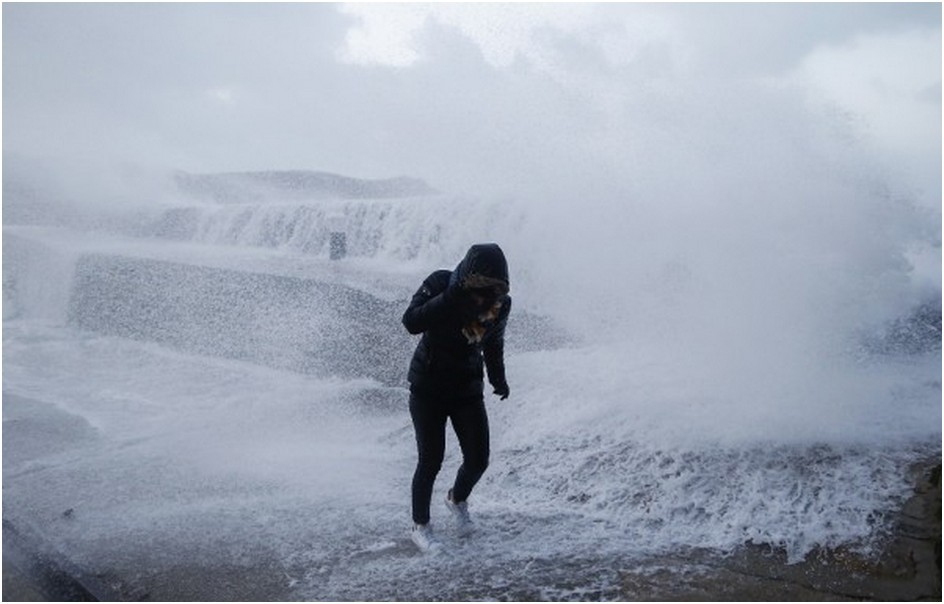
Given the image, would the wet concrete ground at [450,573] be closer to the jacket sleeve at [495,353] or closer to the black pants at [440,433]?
the black pants at [440,433]

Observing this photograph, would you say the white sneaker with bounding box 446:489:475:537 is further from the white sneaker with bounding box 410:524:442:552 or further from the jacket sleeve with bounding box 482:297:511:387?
the jacket sleeve with bounding box 482:297:511:387

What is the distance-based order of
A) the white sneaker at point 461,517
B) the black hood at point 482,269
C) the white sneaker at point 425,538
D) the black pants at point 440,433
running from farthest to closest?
the white sneaker at point 461,517 < the white sneaker at point 425,538 < the black pants at point 440,433 < the black hood at point 482,269

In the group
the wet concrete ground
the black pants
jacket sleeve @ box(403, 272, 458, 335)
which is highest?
jacket sleeve @ box(403, 272, 458, 335)

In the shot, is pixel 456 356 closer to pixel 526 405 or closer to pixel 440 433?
pixel 440 433

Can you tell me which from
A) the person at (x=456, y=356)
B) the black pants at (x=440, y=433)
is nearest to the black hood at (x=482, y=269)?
the person at (x=456, y=356)

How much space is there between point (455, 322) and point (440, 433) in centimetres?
64

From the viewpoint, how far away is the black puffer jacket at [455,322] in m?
3.26

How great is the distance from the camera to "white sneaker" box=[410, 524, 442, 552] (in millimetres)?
3663

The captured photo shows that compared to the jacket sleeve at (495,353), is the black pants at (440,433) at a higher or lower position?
lower

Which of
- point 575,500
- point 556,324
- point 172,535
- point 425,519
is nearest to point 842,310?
point 556,324

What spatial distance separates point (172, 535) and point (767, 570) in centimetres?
338

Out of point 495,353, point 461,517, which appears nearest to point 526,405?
point 461,517

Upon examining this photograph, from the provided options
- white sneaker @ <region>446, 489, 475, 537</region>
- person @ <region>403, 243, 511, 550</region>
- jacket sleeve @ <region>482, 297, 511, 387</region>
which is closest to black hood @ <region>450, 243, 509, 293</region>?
person @ <region>403, 243, 511, 550</region>

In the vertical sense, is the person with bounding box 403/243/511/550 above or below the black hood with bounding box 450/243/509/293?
below
